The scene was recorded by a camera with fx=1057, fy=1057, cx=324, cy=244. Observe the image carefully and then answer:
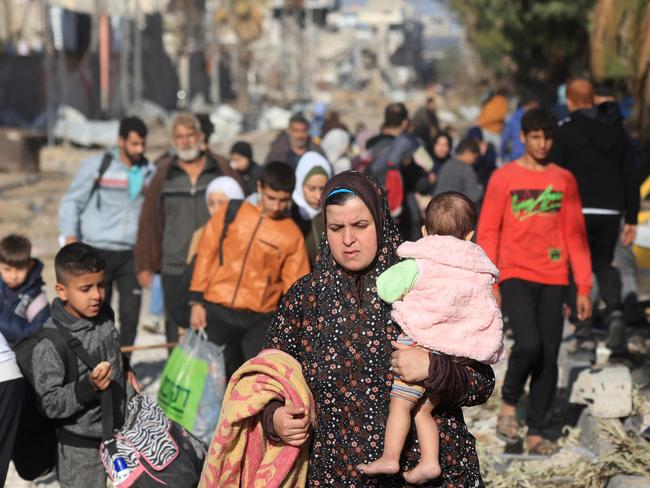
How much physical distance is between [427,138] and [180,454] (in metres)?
8.61

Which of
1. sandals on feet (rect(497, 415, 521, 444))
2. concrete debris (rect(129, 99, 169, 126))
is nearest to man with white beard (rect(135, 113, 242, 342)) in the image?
sandals on feet (rect(497, 415, 521, 444))

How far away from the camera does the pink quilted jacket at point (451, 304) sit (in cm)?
312

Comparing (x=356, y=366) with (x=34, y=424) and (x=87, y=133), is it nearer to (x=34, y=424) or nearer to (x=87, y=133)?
(x=34, y=424)

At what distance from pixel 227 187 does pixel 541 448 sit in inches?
98.5

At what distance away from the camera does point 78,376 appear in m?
4.13

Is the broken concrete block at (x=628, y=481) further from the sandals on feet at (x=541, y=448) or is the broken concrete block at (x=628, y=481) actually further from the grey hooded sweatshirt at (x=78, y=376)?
the grey hooded sweatshirt at (x=78, y=376)

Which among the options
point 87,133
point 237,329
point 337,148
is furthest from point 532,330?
point 87,133

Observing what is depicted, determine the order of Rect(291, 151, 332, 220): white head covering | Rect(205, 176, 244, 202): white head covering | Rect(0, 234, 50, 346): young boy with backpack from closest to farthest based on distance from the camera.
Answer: Rect(0, 234, 50, 346): young boy with backpack → Rect(291, 151, 332, 220): white head covering → Rect(205, 176, 244, 202): white head covering

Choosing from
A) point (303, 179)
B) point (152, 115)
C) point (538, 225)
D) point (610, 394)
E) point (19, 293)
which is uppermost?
point (303, 179)

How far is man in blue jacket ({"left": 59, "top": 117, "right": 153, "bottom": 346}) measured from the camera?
7.09m

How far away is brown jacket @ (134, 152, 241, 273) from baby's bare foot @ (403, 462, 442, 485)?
4.20 meters

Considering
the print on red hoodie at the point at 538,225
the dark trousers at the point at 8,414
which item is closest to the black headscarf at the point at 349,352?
the dark trousers at the point at 8,414

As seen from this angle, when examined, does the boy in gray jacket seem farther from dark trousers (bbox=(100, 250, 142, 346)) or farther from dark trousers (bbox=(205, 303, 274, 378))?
dark trousers (bbox=(100, 250, 142, 346))

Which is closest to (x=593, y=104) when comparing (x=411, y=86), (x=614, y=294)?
(x=614, y=294)
